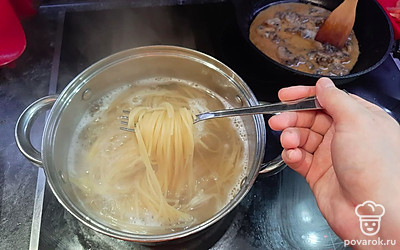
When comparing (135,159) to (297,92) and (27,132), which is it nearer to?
(27,132)

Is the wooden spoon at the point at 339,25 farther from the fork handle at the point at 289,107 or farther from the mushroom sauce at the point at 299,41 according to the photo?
the fork handle at the point at 289,107

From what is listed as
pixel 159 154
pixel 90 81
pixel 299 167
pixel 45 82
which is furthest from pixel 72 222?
pixel 299 167

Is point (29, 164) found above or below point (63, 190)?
below

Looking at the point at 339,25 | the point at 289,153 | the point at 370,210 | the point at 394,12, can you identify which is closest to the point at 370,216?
the point at 370,210

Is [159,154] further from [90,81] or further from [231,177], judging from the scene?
[90,81]

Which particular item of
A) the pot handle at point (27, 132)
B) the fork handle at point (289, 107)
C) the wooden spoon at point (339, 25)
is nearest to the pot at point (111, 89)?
the pot handle at point (27, 132)

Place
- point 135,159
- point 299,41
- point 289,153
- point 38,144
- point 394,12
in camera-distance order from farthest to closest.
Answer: point 394,12, point 299,41, point 38,144, point 135,159, point 289,153
